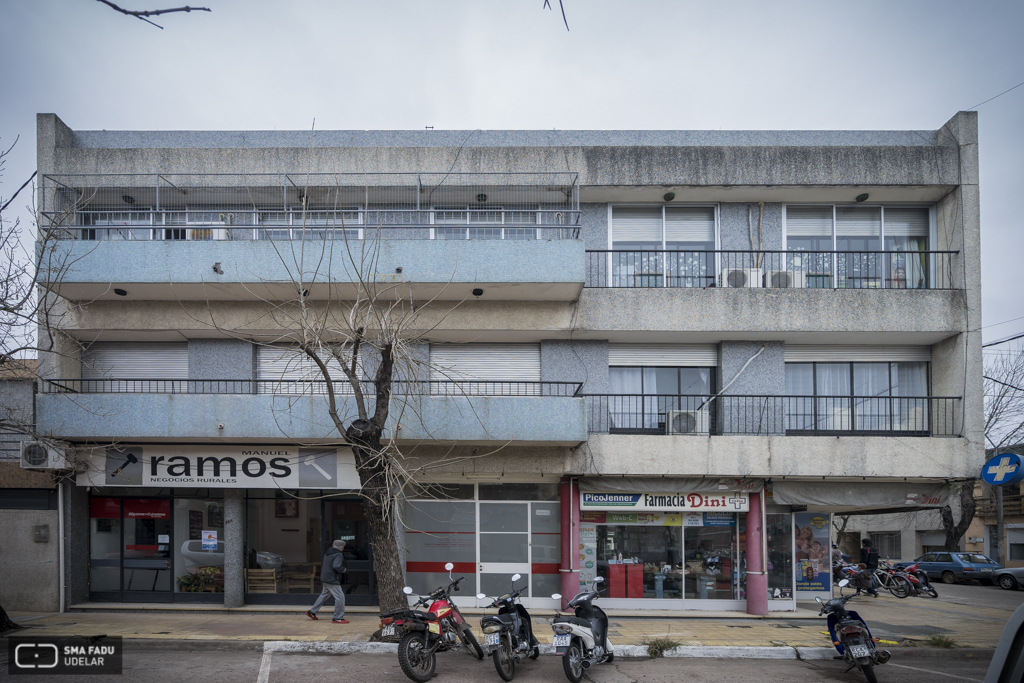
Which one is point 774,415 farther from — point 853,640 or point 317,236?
point 317,236

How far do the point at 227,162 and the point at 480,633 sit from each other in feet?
35.4

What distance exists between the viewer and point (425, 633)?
877 cm

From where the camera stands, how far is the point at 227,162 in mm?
14500

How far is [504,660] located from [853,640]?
15.3ft

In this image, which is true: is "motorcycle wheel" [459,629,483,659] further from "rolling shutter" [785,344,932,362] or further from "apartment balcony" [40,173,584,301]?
"rolling shutter" [785,344,932,362]

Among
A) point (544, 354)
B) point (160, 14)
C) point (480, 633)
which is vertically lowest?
point (480, 633)

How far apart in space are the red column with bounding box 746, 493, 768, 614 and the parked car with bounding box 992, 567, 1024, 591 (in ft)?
49.1

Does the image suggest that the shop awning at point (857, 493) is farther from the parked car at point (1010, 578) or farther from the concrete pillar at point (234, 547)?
the parked car at point (1010, 578)

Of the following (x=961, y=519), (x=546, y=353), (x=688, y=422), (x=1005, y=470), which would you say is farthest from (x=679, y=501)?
(x=961, y=519)

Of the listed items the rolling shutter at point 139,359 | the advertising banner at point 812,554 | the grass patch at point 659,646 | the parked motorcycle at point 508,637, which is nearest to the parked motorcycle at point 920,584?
the advertising banner at point 812,554

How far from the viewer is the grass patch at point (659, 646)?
414 inches

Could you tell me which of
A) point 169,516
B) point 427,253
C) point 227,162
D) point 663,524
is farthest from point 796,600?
point 227,162

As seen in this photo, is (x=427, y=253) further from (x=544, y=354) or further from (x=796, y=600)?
(x=796, y=600)

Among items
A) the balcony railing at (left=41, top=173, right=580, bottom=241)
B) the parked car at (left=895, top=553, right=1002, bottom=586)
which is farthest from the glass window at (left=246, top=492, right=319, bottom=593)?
the parked car at (left=895, top=553, right=1002, bottom=586)
